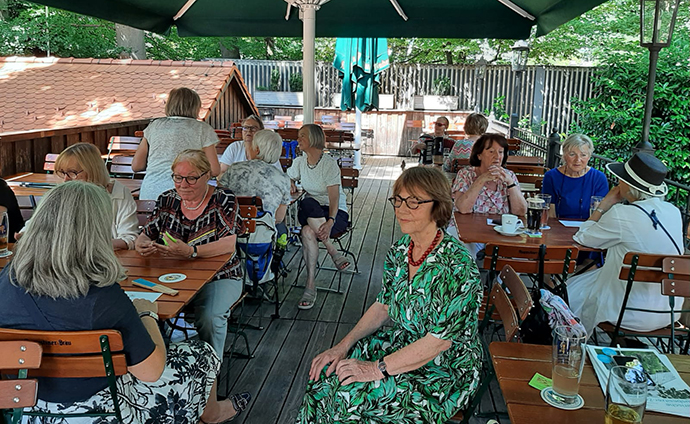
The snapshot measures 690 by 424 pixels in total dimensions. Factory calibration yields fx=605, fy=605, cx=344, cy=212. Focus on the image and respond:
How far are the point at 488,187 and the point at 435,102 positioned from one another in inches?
481

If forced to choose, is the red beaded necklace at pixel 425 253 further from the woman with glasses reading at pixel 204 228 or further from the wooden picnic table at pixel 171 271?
the woman with glasses reading at pixel 204 228

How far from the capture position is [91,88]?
977 cm

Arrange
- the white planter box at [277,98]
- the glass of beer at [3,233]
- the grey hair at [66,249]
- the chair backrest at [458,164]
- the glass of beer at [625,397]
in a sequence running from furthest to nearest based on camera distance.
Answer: the white planter box at [277,98]
the chair backrest at [458,164]
the glass of beer at [3,233]
the grey hair at [66,249]
the glass of beer at [625,397]

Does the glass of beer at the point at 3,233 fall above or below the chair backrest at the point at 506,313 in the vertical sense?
above

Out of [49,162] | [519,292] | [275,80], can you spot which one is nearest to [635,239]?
[519,292]

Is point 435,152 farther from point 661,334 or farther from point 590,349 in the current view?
point 590,349

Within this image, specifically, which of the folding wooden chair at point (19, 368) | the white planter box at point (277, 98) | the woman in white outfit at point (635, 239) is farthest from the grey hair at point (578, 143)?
the white planter box at point (277, 98)

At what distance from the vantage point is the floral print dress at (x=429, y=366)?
2.26 metres

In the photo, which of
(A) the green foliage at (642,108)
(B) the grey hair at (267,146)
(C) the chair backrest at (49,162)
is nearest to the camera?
(B) the grey hair at (267,146)

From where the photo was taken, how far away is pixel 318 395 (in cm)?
239

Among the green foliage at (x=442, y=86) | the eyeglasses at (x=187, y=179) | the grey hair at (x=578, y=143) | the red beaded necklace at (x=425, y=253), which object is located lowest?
the red beaded necklace at (x=425, y=253)

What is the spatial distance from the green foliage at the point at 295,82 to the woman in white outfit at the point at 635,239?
14.0 meters

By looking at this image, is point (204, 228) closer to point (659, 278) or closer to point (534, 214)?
point (534, 214)

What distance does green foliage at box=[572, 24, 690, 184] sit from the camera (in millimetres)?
9891
